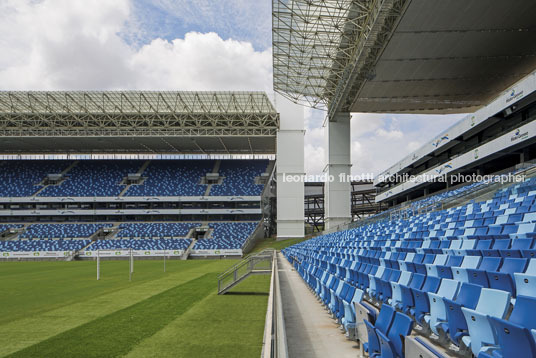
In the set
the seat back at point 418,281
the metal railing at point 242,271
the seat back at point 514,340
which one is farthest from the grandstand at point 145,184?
the seat back at point 514,340

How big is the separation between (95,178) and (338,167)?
106ft

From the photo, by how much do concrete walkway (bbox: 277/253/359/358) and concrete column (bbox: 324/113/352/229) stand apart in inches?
1108

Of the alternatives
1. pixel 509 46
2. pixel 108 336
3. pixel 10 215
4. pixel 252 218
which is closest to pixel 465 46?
pixel 509 46

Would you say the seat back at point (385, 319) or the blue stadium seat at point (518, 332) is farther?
the seat back at point (385, 319)

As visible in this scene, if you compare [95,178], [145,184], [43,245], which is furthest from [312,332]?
[95,178]

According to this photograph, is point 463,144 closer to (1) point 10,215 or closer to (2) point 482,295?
(2) point 482,295

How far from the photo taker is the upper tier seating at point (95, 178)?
49906 mm

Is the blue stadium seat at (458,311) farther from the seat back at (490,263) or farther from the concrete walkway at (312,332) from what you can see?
the concrete walkway at (312,332)

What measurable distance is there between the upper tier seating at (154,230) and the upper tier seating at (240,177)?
17.9ft

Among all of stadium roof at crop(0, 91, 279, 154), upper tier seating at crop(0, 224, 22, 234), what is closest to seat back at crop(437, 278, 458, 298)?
stadium roof at crop(0, 91, 279, 154)

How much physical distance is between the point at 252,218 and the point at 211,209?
4.91m

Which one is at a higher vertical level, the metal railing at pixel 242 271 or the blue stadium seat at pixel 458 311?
the blue stadium seat at pixel 458 311

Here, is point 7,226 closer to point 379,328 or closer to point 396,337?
point 379,328

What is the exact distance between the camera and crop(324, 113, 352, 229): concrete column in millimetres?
37062
